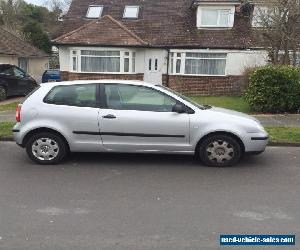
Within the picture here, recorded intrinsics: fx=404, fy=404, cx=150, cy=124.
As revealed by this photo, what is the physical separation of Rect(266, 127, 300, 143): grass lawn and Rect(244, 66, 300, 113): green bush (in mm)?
2741

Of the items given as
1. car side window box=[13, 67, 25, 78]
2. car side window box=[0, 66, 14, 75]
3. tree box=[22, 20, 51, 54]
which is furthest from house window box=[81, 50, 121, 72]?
tree box=[22, 20, 51, 54]

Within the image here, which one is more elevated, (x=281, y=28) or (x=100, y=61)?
(x=281, y=28)

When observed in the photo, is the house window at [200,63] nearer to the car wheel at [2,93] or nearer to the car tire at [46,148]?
the car wheel at [2,93]

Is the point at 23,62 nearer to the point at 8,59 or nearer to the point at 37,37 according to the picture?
the point at 8,59

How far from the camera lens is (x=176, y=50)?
2177 centimetres

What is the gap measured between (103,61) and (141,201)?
1745 cm

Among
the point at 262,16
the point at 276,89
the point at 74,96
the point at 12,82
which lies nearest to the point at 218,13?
the point at 262,16

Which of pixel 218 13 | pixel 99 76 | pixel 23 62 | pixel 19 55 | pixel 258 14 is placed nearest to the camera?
pixel 258 14

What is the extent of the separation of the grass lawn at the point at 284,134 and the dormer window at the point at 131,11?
1601 centimetres

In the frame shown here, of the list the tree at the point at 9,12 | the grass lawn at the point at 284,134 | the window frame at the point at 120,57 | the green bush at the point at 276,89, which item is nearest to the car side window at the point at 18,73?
the window frame at the point at 120,57

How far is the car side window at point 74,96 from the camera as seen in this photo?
6848 mm

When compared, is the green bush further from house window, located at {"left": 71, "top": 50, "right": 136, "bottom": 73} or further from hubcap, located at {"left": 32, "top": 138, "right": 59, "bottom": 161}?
house window, located at {"left": 71, "top": 50, "right": 136, "bottom": 73}

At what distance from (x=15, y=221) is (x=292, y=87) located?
32.2 feet

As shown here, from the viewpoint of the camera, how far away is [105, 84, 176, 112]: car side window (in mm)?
6789
